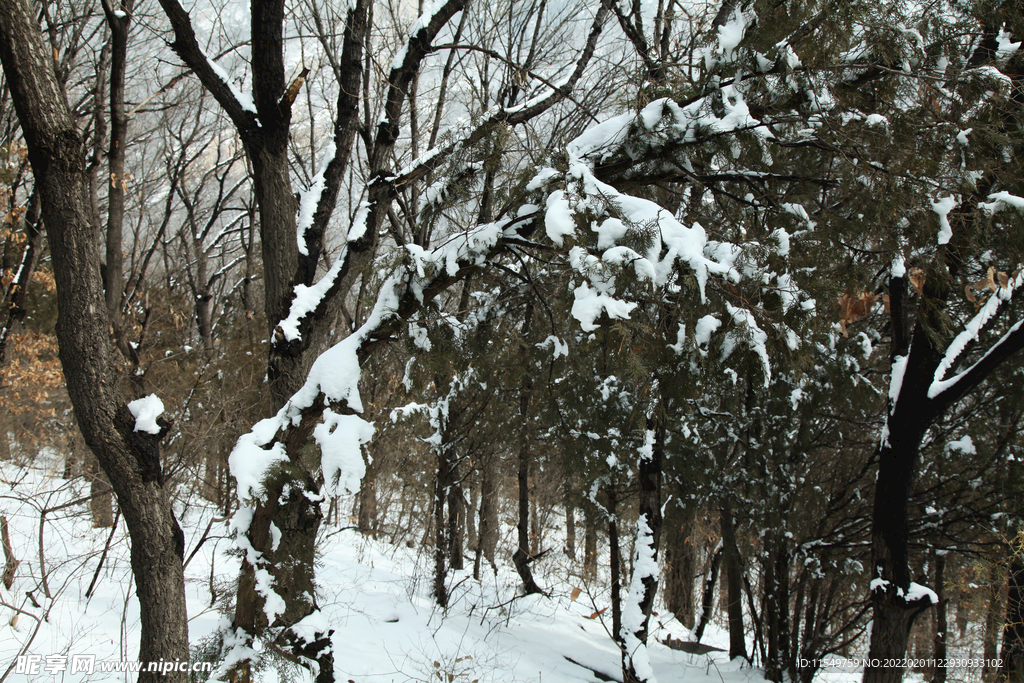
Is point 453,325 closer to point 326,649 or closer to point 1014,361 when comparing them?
point 326,649

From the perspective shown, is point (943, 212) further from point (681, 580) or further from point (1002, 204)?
point (681, 580)

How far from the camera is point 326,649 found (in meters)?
3.72

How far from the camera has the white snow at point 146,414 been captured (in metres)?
2.52

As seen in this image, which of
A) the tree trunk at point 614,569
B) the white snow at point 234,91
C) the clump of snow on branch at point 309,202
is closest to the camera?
the white snow at point 234,91

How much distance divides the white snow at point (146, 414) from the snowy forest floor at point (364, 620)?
1.94 meters

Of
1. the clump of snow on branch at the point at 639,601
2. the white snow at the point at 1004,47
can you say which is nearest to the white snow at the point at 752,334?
the white snow at the point at 1004,47

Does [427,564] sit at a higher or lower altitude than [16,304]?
lower

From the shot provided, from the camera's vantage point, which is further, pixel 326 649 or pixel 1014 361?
pixel 1014 361

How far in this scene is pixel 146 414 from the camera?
254 centimetres

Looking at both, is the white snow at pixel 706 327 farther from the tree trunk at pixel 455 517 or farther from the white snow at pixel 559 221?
the tree trunk at pixel 455 517

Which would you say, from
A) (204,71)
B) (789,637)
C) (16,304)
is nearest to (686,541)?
(789,637)

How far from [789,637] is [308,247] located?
678 cm

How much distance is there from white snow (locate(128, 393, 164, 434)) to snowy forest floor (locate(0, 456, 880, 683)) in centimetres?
194

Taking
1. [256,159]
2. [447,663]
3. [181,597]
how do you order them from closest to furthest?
1. [181,597]
2. [256,159]
3. [447,663]
